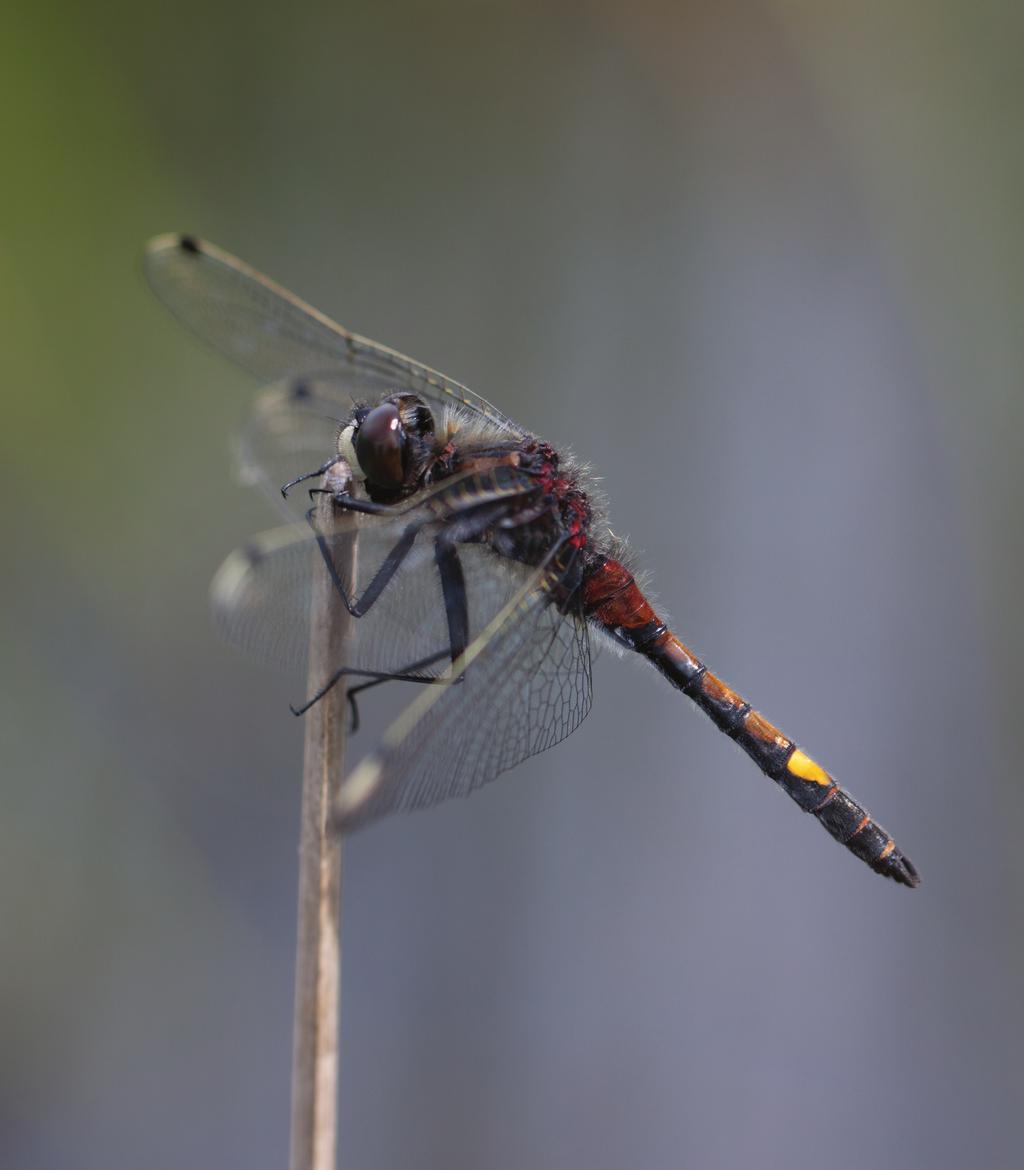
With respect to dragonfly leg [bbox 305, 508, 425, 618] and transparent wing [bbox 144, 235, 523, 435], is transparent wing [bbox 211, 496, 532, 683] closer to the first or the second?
dragonfly leg [bbox 305, 508, 425, 618]

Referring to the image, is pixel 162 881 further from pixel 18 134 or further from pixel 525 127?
pixel 525 127

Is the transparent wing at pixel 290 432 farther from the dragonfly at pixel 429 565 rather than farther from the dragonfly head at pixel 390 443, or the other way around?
the dragonfly head at pixel 390 443

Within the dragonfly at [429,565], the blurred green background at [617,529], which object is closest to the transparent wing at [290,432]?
the dragonfly at [429,565]

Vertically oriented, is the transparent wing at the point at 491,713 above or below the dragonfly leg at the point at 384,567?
below

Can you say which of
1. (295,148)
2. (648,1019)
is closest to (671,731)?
(648,1019)

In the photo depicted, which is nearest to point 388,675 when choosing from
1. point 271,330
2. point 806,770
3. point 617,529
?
point 271,330

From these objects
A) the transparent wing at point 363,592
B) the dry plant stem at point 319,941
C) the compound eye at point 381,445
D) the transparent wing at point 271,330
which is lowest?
the dry plant stem at point 319,941

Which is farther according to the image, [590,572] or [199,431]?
[199,431]
